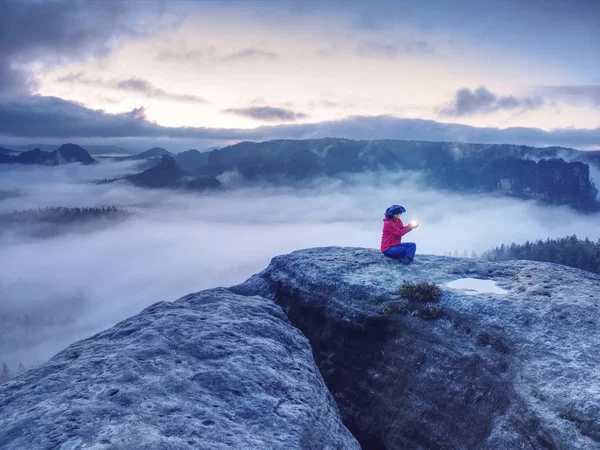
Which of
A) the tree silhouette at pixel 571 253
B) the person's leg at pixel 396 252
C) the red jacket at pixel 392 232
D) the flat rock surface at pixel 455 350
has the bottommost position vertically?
the tree silhouette at pixel 571 253

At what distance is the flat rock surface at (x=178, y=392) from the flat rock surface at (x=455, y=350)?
345 centimetres

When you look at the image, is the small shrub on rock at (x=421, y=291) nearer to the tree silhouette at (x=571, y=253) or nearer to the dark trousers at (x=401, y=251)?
the dark trousers at (x=401, y=251)

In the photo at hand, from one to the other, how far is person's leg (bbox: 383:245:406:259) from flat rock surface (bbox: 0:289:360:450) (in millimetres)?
8146

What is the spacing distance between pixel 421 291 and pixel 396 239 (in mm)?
5155

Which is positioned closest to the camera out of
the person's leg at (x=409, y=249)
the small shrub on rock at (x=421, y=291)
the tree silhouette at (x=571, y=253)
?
the small shrub on rock at (x=421, y=291)

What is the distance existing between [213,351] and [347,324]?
7.47 m

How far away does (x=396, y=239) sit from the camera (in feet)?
81.6

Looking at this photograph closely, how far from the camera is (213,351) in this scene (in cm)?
1564

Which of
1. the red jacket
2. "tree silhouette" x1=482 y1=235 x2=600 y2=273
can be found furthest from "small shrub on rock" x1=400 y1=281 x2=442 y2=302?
"tree silhouette" x1=482 y1=235 x2=600 y2=273

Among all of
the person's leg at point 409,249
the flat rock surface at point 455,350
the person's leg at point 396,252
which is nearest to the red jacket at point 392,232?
the person's leg at point 396,252

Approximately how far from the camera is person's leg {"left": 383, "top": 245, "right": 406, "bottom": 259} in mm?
24234

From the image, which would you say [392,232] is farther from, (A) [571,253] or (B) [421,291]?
(A) [571,253]

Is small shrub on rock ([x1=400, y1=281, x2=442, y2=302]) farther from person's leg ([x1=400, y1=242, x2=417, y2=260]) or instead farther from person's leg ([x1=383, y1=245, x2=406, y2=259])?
person's leg ([x1=400, y1=242, x2=417, y2=260])

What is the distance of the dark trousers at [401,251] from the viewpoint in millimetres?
24250
